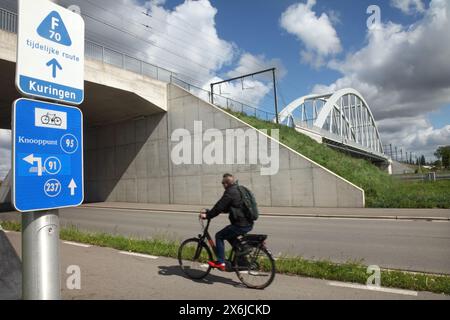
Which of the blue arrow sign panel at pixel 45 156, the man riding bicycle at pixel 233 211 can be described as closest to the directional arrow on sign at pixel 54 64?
the blue arrow sign panel at pixel 45 156

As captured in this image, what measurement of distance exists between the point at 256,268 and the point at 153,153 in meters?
23.2

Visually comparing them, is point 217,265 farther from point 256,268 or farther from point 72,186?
point 72,186

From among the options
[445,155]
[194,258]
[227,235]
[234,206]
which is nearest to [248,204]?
[234,206]

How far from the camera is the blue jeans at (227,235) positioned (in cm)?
536

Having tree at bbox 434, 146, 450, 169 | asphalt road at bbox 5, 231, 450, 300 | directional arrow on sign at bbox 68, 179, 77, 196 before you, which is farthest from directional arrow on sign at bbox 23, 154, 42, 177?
tree at bbox 434, 146, 450, 169

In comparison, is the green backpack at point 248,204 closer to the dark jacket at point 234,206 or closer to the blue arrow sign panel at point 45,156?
the dark jacket at point 234,206

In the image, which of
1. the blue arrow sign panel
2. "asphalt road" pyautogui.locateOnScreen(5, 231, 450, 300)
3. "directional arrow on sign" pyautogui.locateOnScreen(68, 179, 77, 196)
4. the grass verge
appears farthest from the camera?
the grass verge

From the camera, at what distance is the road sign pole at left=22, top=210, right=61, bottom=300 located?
3100mm

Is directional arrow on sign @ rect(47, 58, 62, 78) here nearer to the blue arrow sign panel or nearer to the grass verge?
the blue arrow sign panel

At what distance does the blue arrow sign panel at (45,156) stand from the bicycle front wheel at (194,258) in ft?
9.07

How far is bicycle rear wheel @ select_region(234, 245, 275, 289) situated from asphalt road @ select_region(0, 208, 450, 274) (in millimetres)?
2482

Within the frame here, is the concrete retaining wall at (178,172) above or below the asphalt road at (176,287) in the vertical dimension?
above
